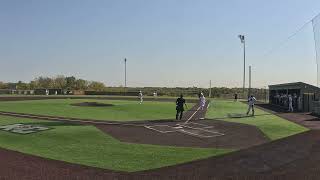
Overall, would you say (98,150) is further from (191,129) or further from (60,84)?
(60,84)

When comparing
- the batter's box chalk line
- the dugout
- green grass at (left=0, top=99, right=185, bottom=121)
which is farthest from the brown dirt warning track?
the dugout

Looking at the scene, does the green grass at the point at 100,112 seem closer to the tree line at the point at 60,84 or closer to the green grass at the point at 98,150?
the green grass at the point at 98,150

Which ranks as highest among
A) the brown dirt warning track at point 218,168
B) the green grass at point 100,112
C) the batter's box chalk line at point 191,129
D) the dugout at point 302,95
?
the dugout at point 302,95

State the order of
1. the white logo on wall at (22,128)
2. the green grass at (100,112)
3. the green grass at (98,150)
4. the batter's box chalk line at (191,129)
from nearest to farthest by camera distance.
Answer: the green grass at (98,150) → the white logo on wall at (22,128) → the batter's box chalk line at (191,129) → the green grass at (100,112)

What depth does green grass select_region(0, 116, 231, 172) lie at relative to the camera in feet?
50.6

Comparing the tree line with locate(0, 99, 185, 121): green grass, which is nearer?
locate(0, 99, 185, 121): green grass

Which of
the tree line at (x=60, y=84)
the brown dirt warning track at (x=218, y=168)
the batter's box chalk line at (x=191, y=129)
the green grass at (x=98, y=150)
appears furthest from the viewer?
the tree line at (x=60, y=84)

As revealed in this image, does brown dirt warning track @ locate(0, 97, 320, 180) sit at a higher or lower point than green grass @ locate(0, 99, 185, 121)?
lower

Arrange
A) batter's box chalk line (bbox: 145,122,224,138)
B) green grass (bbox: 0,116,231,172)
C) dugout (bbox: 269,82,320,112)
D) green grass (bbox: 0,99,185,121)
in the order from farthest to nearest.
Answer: dugout (bbox: 269,82,320,112) < green grass (bbox: 0,99,185,121) < batter's box chalk line (bbox: 145,122,224,138) < green grass (bbox: 0,116,231,172)

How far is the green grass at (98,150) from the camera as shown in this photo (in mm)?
15422

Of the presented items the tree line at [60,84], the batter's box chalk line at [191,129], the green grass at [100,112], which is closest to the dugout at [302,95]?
the green grass at [100,112]

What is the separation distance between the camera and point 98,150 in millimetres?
17797

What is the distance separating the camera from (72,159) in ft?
52.2

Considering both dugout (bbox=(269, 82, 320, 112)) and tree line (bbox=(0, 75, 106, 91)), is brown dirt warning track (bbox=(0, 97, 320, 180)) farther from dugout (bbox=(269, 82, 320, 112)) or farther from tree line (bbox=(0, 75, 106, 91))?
tree line (bbox=(0, 75, 106, 91))
